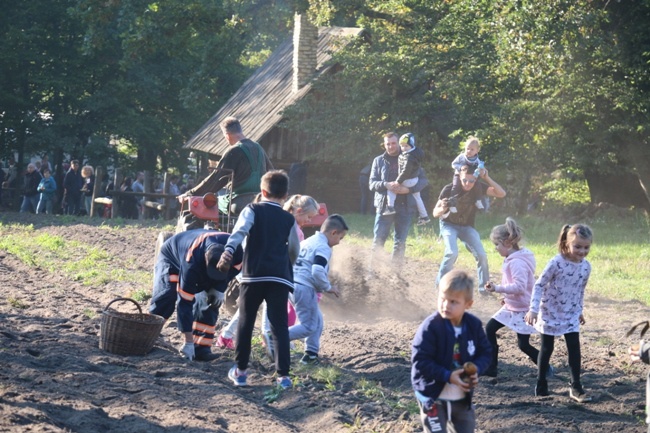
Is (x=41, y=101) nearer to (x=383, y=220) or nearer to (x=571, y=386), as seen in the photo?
(x=383, y=220)

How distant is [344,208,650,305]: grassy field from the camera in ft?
51.1

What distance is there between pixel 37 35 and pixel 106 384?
1264 inches

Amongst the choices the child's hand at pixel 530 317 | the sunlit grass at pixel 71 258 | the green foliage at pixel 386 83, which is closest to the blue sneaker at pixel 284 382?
the child's hand at pixel 530 317

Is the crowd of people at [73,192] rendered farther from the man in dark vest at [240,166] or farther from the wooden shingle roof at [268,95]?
the man in dark vest at [240,166]

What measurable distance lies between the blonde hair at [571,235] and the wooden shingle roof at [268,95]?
22.3 m

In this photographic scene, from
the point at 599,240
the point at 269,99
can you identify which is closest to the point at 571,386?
the point at 599,240

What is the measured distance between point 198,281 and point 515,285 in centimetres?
275

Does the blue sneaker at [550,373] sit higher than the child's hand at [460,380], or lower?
lower

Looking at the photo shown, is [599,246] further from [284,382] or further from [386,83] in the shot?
[284,382]

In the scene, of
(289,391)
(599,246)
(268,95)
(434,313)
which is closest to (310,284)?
(289,391)

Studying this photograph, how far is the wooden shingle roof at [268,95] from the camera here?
3108 centimetres

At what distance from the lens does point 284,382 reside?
8.33 metres

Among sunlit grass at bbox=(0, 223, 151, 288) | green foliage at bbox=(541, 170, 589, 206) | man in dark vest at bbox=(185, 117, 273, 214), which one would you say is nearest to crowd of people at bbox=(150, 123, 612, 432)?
man in dark vest at bbox=(185, 117, 273, 214)

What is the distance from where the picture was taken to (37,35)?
37.8 m
